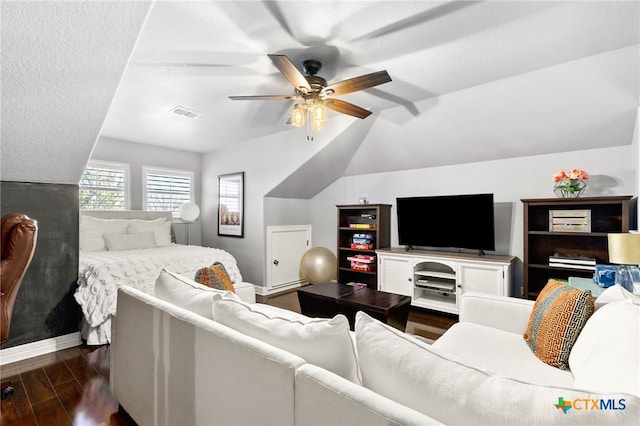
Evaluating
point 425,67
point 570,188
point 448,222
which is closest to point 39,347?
point 425,67

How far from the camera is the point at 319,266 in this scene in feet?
15.2

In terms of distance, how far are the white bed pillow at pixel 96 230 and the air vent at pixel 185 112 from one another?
1.88 meters

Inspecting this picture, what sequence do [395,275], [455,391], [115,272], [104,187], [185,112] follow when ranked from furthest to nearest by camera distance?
[104,187], [395,275], [185,112], [115,272], [455,391]

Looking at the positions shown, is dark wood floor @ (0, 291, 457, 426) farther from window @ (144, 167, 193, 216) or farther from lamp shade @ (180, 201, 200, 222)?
window @ (144, 167, 193, 216)

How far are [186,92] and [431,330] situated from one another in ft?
11.4

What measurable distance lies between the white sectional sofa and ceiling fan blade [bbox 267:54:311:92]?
1457 millimetres

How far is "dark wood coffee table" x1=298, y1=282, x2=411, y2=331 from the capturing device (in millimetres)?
2539

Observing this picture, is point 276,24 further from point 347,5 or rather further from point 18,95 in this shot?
point 18,95

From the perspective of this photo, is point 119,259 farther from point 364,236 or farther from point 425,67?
point 425,67

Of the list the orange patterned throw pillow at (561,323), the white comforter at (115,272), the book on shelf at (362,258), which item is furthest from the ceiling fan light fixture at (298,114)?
the book on shelf at (362,258)

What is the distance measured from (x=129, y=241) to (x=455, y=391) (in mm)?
4389

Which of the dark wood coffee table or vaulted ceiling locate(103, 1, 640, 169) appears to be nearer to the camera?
vaulted ceiling locate(103, 1, 640, 169)

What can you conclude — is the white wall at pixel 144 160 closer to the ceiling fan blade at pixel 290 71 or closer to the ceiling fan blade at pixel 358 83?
the ceiling fan blade at pixel 290 71

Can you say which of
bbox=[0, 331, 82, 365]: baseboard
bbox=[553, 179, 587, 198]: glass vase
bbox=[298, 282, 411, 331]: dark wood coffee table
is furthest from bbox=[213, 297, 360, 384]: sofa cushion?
bbox=[553, 179, 587, 198]: glass vase
